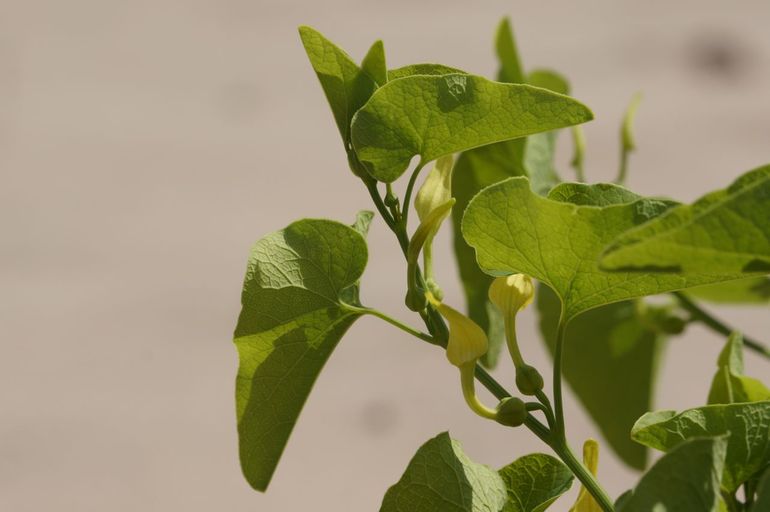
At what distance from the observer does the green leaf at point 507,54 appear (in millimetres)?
365

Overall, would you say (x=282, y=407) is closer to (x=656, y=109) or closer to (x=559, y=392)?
(x=559, y=392)

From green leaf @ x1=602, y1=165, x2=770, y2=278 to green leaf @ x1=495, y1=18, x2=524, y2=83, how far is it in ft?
0.75

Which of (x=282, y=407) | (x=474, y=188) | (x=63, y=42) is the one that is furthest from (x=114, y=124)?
(x=282, y=407)

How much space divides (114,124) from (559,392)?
130cm

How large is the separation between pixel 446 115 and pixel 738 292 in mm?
247

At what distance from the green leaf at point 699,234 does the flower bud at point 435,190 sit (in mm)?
73

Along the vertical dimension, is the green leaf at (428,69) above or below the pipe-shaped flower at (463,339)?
above

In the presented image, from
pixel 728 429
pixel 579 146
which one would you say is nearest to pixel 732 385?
pixel 728 429

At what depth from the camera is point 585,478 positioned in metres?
0.19

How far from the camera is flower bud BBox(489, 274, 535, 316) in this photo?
0.20 meters

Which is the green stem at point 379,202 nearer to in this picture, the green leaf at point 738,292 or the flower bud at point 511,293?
the flower bud at point 511,293

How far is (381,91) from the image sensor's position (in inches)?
7.5

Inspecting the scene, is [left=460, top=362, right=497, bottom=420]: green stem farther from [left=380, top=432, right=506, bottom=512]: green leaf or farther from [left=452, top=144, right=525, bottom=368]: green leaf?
[left=452, top=144, right=525, bottom=368]: green leaf

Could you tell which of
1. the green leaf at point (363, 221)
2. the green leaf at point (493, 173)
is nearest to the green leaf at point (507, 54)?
the green leaf at point (493, 173)
